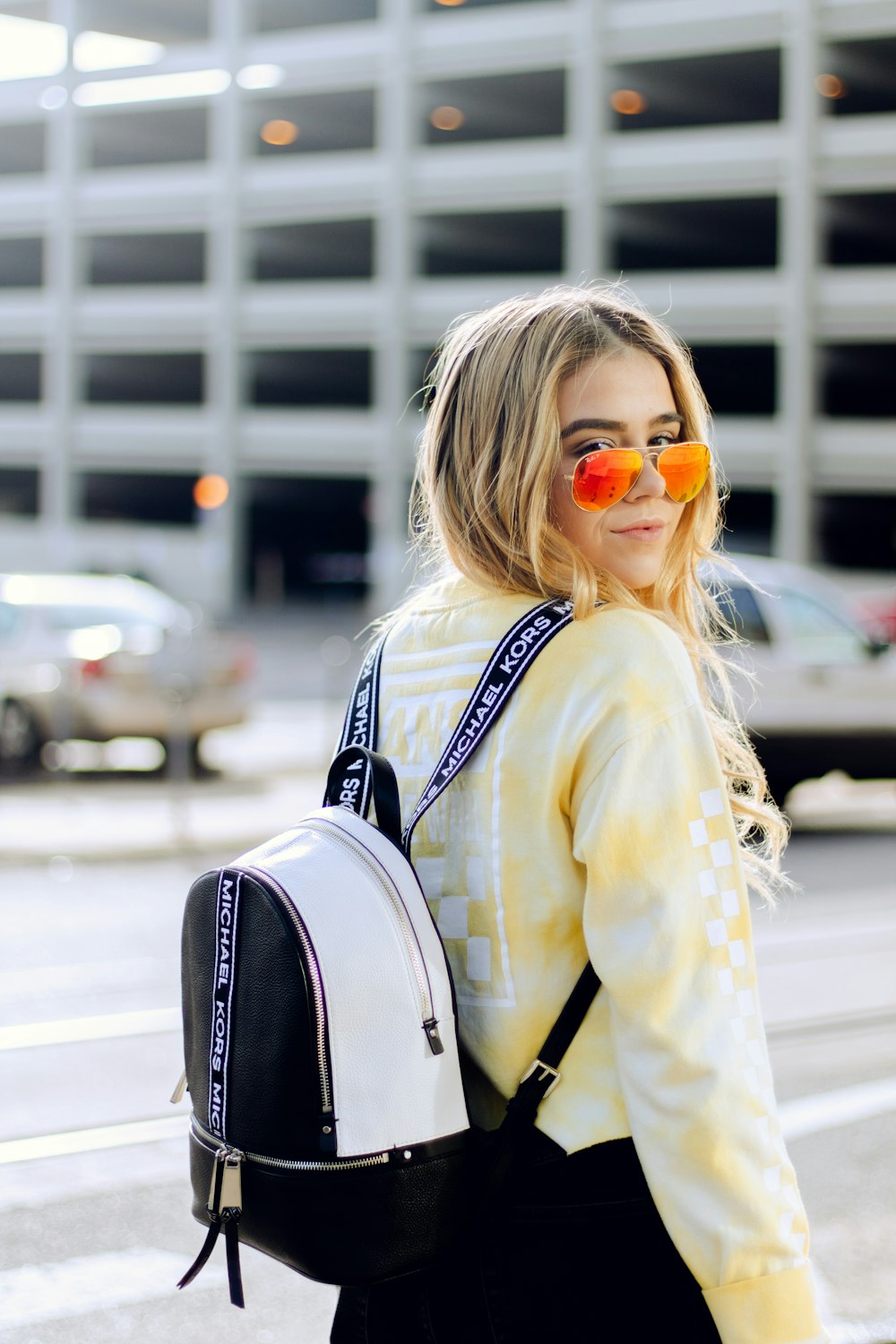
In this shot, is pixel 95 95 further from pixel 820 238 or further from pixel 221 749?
pixel 221 749

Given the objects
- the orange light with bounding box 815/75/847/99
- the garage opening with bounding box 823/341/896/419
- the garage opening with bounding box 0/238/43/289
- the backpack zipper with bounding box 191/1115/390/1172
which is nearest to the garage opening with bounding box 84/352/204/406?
the garage opening with bounding box 0/238/43/289

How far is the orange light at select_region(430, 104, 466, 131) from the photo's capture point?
44156mm

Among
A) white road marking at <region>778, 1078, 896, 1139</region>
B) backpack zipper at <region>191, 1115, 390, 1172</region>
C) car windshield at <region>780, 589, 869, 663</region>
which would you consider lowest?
white road marking at <region>778, 1078, 896, 1139</region>

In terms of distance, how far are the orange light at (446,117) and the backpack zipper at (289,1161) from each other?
4525 centimetres

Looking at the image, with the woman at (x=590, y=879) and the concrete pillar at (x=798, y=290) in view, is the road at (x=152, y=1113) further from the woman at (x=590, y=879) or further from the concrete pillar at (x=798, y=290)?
the concrete pillar at (x=798, y=290)

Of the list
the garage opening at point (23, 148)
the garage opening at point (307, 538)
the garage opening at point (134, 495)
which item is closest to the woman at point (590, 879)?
the garage opening at point (307, 538)

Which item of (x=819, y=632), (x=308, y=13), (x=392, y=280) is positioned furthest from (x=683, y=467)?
(x=308, y=13)

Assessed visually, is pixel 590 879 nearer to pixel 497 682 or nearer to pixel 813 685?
pixel 497 682

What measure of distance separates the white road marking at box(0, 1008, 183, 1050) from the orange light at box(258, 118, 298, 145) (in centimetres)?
4436

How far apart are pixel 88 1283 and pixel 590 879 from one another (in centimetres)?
246

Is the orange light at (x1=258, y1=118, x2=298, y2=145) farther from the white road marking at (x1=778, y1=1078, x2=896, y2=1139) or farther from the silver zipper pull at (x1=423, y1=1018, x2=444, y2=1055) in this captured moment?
the silver zipper pull at (x1=423, y1=1018, x2=444, y2=1055)

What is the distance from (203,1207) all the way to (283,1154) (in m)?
0.15

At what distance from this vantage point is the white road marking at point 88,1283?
3373 millimetres

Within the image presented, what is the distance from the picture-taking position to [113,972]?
6.62 metres
